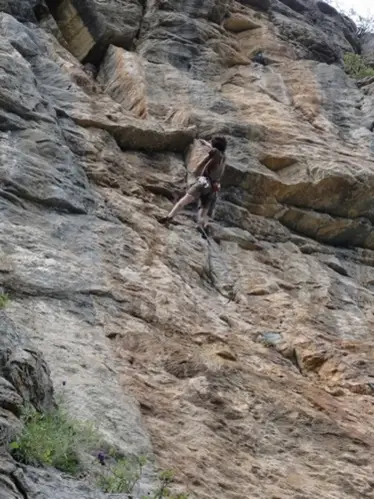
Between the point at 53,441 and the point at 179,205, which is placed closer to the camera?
the point at 53,441

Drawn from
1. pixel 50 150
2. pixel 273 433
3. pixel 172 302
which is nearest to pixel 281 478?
pixel 273 433

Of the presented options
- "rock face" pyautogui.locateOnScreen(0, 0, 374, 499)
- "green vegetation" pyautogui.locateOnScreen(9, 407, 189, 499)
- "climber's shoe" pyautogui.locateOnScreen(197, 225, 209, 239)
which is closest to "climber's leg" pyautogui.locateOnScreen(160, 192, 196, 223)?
"rock face" pyautogui.locateOnScreen(0, 0, 374, 499)

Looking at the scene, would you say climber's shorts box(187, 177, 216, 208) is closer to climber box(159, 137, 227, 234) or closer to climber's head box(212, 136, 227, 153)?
climber box(159, 137, 227, 234)

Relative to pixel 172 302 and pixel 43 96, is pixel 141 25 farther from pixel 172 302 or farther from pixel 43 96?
pixel 172 302

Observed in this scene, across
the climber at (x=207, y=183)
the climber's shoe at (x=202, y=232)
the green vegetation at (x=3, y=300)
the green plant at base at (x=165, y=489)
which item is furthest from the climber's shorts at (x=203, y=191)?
the green plant at base at (x=165, y=489)

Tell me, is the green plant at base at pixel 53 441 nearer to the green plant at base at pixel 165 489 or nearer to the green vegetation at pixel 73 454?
the green vegetation at pixel 73 454

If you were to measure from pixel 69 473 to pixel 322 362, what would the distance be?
17.1ft

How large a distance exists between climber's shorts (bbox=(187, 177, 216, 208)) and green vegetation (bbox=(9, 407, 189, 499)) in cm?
680

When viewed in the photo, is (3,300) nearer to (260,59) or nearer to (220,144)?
(220,144)

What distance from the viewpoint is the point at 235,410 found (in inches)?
315

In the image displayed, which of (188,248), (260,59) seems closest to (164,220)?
(188,248)

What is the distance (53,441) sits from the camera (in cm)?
554

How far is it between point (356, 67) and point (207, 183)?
11258 millimetres

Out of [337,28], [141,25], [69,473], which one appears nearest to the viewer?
[69,473]
